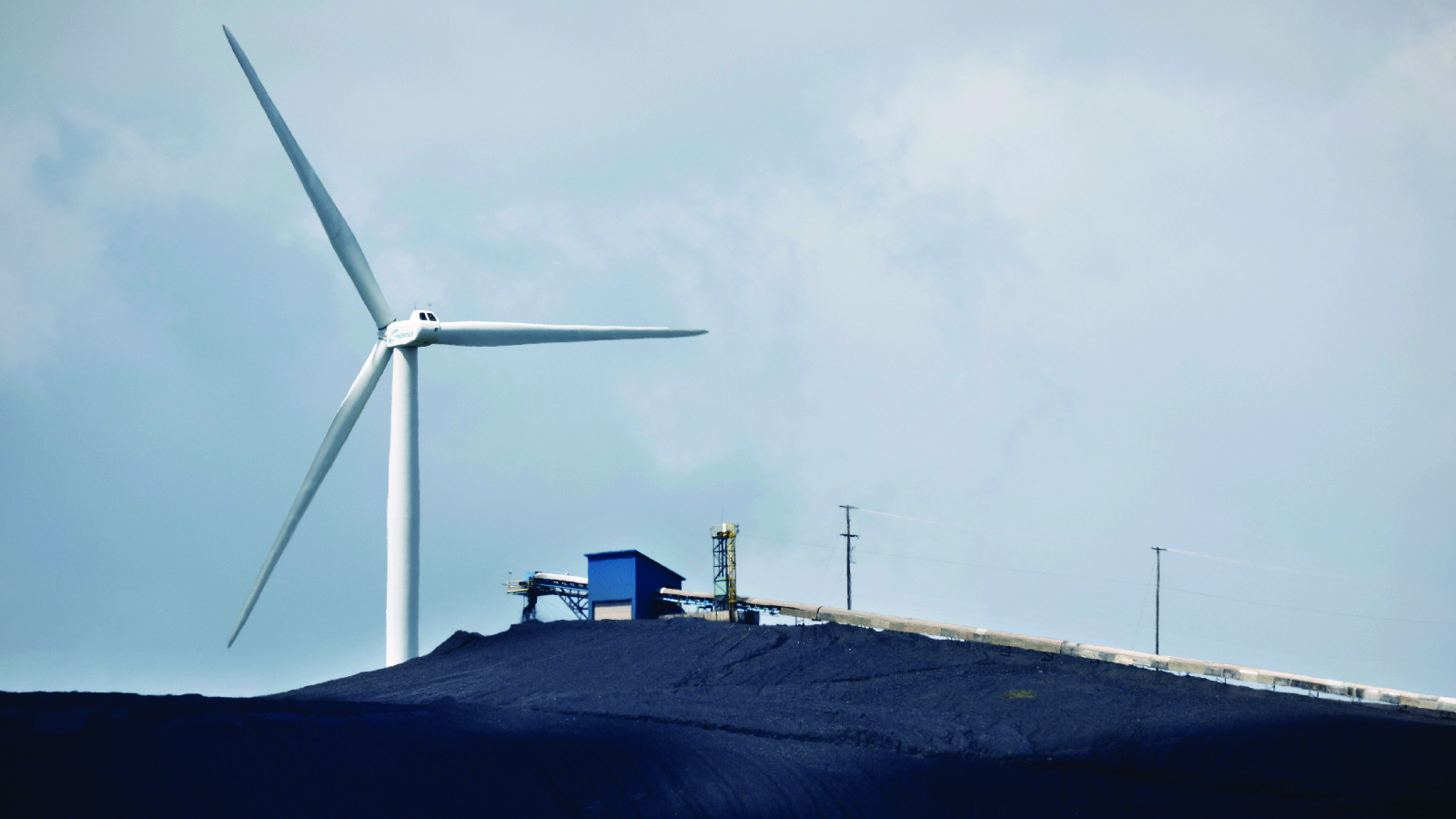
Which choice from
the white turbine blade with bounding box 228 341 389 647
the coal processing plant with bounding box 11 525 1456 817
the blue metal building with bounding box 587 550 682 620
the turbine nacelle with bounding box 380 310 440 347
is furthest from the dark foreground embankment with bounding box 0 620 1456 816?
the blue metal building with bounding box 587 550 682 620

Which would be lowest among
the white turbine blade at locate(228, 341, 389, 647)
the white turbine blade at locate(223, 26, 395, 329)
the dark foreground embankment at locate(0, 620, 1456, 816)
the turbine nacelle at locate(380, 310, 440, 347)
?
the dark foreground embankment at locate(0, 620, 1456, 816)

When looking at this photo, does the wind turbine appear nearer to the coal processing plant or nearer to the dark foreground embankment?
the coal processing plant

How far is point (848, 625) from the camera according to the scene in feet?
93.5

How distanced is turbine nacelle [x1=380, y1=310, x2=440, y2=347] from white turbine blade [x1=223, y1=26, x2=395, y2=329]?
1.43 ft

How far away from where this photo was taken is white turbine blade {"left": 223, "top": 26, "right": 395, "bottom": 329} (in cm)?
2645

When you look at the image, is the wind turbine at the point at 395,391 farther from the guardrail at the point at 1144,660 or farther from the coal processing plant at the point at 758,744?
the guardrail at the point at 1144,660

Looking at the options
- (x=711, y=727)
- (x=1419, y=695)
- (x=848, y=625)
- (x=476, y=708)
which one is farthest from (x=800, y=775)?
(x=1419, y=695)

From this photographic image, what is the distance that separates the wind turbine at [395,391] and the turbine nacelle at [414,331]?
0.02 meters

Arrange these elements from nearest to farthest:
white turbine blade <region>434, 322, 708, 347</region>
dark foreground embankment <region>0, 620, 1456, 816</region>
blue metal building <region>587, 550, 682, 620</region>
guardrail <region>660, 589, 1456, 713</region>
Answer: dark foreground embankment <region>0, 620, 1456, 816</region>
guardrail <region>660, 589, 1456, 713</region>
white turbine blade <region>434, 322, 708, 347</region>
blue metal building <region>587, 550, 682, 620</region>

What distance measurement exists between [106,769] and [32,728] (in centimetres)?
155

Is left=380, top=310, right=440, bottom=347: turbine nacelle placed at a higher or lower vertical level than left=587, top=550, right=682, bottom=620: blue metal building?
higher

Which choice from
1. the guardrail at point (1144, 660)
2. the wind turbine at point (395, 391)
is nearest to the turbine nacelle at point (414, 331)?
the wind turbine at point (395, 391)

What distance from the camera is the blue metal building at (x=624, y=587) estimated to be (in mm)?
35500

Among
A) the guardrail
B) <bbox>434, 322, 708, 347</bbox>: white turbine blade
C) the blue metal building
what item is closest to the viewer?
the guardrail
